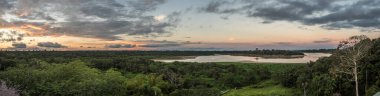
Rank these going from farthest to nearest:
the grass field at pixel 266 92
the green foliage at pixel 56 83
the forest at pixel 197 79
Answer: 1. the grass field at pixel 266 92
2. the forest at pixel 197 79
3. the green foliage at pixel 56 83

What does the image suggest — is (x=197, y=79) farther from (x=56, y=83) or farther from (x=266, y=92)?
(x=56, y=83)

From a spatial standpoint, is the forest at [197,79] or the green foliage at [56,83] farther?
the forest at [197,79]

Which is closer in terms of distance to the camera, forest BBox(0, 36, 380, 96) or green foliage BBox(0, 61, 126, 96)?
green foliage BBox(0, 61, 126, 96)

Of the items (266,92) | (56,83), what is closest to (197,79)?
(266,92)

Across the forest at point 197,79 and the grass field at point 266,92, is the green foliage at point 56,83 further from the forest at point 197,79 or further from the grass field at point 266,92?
the grass field at point 266,92

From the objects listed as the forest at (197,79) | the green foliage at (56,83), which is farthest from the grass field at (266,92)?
the green foliage at (56,83)

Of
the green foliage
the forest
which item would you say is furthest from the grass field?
the green foliage

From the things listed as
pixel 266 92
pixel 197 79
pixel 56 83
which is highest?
pixel 56 83

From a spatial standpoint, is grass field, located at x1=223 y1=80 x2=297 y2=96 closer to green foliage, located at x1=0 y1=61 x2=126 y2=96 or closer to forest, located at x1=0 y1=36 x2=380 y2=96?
forest, located at x1=0 y1=36 x2=380 y2=96
